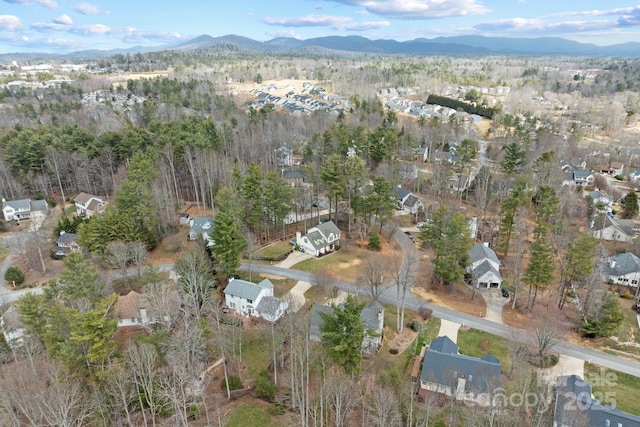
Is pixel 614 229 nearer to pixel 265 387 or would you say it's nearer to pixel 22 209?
pixel 265 387

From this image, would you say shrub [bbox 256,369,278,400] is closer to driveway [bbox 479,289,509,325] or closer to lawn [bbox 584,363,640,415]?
driveway [bbox 479,289,509,325]

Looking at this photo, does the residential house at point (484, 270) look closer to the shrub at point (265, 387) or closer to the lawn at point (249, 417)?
the shrub at point (265, 387)

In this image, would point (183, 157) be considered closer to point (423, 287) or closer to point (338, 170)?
point (338, 170)

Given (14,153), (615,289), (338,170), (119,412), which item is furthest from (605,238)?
(14,153)

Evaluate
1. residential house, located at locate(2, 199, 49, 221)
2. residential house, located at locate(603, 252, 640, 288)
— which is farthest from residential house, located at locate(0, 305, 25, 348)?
residential house, located at locate(603, 252, 640, 288)

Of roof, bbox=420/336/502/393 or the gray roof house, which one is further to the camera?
the gray roof house

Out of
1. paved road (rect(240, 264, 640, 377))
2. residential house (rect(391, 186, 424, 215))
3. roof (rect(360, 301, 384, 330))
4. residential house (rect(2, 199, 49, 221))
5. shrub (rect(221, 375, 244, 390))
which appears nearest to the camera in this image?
shrub (rect(221, 375, 244, 390))

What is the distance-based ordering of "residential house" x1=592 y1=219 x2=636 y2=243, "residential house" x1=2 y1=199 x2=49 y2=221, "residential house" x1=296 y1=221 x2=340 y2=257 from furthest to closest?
"residential house" x1=2 y1=199 x2=49 y2=221
"residential house" x1=592 y1=219 x2=636 y2=243
"residential house" x1=296 y1=221 x2=340 y2=257
